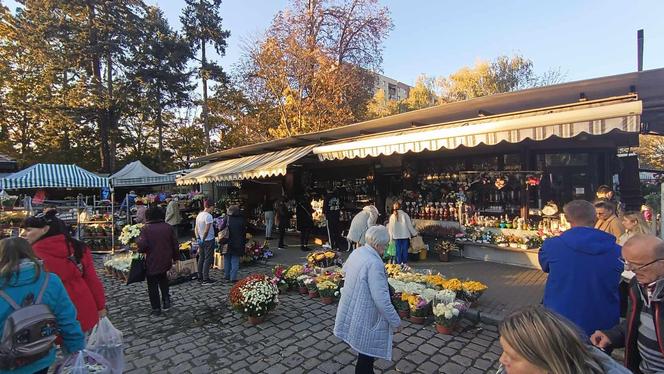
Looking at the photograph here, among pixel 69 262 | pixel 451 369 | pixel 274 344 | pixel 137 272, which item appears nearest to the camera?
pixel 69 262

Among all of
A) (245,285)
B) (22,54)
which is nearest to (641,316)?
(245,285)

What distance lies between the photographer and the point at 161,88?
23.4 meters

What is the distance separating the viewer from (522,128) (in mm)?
4941

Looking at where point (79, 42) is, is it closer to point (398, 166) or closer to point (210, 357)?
point (398, 166)

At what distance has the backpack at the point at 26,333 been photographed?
78.7 inches

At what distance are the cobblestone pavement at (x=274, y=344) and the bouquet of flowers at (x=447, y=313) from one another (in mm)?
176

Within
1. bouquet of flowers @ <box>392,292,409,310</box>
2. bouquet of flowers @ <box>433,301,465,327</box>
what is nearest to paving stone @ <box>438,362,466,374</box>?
bouquet of flowers @ <box>433,301,465,327</box>

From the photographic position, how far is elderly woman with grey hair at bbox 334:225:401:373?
106 inches

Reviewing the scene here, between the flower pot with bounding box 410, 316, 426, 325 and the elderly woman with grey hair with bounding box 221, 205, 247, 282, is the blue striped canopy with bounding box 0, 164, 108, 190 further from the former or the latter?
the flower pot with bounding box 410, 316, 426, 325

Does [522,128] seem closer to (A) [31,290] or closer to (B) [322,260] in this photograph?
(B) [322,260]

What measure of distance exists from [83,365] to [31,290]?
63 centimetres

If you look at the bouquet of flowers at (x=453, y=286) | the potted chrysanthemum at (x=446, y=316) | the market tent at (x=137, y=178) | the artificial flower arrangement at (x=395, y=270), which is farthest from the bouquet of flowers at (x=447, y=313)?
the market tent at (x=137, y=178)

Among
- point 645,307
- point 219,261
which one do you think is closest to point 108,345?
point 645,307

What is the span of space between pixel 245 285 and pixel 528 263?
6.14m
